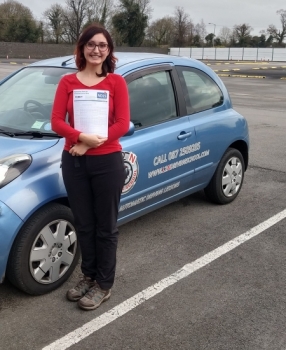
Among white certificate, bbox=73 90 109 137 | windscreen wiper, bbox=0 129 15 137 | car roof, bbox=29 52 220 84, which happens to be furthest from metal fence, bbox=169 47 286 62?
white certificate, bbox=73 90 109 137

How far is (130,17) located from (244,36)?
28872 mm

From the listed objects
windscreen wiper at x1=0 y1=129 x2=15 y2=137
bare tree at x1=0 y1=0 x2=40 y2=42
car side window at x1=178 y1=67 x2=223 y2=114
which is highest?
bare tree at x1=0 y1=0 x2=40 y2=42

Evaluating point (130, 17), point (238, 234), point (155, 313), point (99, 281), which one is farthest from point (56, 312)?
point (130, 17)

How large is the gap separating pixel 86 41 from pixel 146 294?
176 cm

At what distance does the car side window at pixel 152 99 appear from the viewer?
147 inches

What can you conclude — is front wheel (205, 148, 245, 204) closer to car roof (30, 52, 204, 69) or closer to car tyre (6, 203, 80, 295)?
car roof (30, 52, 204, 69)

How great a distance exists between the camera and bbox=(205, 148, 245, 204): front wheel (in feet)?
15.7

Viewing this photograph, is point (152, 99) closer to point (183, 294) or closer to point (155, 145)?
point (155, 145)

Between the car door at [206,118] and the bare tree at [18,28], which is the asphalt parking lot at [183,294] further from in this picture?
the bare tree at [18,28]

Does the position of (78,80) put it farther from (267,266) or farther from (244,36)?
(244,36)

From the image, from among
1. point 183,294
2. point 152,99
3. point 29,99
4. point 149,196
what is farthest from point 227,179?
point 29,99

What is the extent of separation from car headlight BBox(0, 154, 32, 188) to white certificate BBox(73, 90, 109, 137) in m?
0.55

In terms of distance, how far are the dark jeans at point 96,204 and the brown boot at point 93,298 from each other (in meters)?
0.05

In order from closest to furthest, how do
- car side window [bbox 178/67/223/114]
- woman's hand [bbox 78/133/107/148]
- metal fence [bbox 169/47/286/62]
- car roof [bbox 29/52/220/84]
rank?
woman's hand [bbox 78/133/107/148], car roof [bbox 29/52/220/84], car side window [bbox 178/67/223/114], metal fence [bbox 169/47/286/62]
